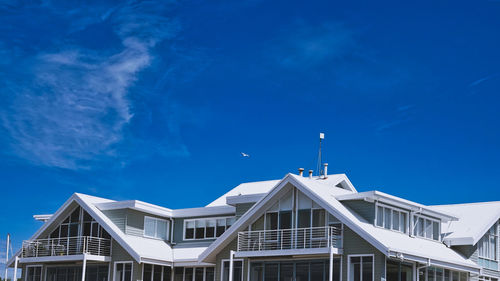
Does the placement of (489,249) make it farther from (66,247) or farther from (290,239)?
(66,247)

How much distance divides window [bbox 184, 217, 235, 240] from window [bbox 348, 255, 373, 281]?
9619mm

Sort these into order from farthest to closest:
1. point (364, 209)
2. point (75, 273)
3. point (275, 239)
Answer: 1. point (75, 273)
2. point (275, 239)
3. point (364, 209)

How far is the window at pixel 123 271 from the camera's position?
124 feet

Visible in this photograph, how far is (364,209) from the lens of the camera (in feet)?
107

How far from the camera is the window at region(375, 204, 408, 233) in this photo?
32.9 metres

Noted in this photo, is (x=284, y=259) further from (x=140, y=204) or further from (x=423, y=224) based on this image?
(x=140, y=204)

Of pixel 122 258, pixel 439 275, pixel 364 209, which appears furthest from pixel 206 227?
pixel 439 275

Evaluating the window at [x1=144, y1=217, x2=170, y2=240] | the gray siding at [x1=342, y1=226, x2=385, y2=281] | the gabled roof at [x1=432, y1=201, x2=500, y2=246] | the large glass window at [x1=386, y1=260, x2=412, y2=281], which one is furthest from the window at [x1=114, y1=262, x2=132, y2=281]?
the gabled roof at [x1=432, y1=201, x2=500, y2=246]

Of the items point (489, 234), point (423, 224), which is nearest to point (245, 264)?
point (423, 224)

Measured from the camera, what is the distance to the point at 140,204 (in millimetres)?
39125

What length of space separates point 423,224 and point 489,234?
15.4 feet

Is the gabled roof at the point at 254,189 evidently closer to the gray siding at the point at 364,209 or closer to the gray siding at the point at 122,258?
the gray siding at the point at 364,209

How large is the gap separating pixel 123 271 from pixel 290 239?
9985mm

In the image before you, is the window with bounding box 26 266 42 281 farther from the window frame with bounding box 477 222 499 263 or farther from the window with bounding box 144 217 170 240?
the window frame with bounding box 477 222 499 263
